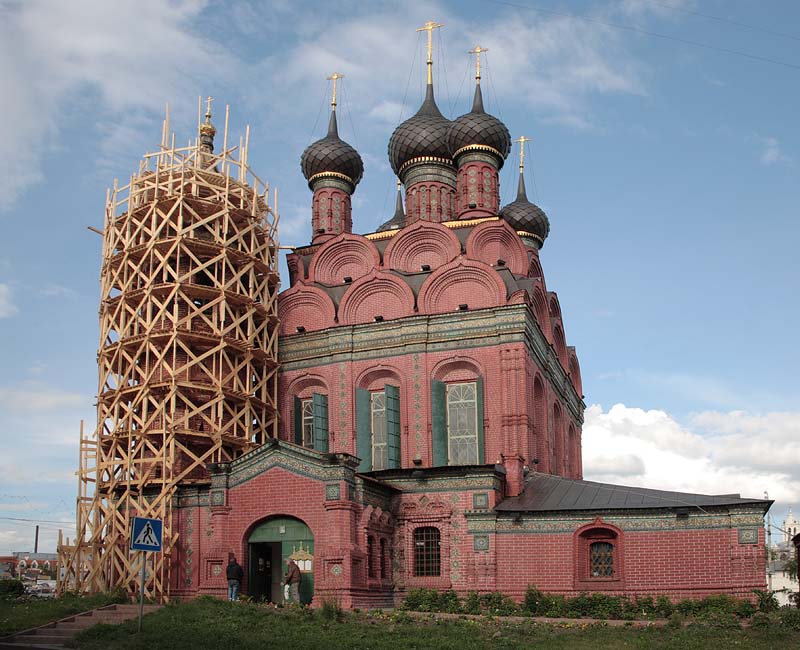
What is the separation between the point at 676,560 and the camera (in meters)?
19.6

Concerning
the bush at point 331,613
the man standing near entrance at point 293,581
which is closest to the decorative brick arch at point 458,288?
the man standing near entrance at point 293,581

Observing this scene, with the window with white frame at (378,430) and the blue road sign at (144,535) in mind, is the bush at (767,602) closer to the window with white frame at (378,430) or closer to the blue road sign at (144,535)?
the window with white frame at (378,430)

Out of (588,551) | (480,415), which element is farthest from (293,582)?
(480,415)

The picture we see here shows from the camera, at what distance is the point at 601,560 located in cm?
2034

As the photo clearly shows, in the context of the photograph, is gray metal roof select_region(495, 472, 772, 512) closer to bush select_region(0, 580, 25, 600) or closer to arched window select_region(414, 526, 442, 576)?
arched window select_region(414, 526, 442, 576)

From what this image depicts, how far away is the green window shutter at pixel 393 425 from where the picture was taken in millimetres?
23891

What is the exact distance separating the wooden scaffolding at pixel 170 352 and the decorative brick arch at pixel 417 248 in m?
3.40

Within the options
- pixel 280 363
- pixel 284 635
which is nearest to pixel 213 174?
pixel 280 363

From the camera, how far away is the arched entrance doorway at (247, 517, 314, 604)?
65.7 ft

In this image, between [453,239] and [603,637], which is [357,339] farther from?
[603,637]

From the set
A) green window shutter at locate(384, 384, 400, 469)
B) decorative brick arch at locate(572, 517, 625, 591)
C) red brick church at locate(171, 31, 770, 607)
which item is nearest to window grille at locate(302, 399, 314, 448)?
red brick church at locate(171, 31, 770, 607)

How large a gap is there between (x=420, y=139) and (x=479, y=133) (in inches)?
85.0

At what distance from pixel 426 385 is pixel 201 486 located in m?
6.07

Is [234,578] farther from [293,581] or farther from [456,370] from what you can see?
[456,370]
